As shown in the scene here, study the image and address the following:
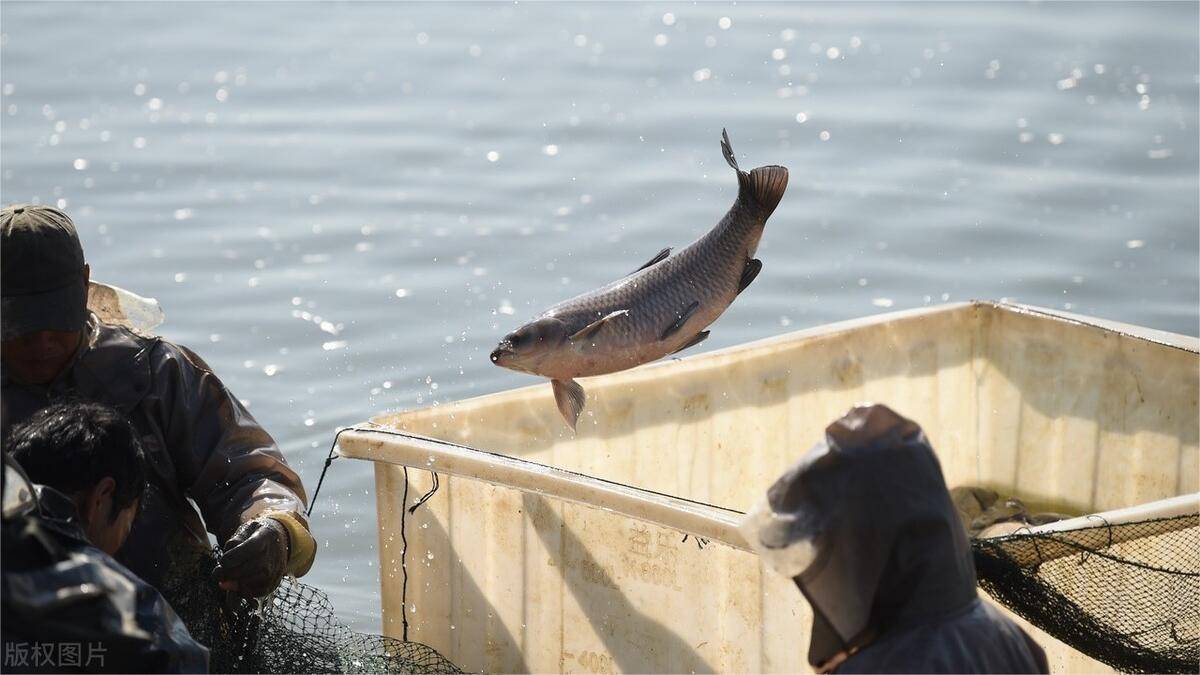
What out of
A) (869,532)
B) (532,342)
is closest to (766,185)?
(532,342)

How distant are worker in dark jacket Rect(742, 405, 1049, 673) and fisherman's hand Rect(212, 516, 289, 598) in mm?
1802

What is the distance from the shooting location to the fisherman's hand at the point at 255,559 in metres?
4.13

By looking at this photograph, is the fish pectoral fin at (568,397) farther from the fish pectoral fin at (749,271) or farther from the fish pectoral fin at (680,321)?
the fish pectoral fin at (749,271)

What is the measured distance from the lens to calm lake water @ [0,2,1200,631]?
9789mm

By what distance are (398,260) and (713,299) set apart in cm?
743

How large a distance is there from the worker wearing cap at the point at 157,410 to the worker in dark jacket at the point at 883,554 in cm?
187

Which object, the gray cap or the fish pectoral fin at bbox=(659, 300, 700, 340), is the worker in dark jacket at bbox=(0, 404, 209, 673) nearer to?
the gray cap

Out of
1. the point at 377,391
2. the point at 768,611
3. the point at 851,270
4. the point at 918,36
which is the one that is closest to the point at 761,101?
the point at 918,36

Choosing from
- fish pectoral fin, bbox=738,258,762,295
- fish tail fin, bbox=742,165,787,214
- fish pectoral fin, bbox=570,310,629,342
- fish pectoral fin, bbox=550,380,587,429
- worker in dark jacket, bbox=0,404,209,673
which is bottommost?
worker in dark jacket, bbox=0,404,209,673

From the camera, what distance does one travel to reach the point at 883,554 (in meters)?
2.62

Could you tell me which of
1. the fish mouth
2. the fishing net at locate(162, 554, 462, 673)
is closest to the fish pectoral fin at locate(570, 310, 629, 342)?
the fish mouth

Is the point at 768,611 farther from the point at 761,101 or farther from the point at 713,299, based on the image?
the point at 761,101

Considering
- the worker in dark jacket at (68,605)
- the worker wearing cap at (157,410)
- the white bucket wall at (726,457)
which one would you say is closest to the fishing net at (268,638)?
the worker wearing cap at (157,410)

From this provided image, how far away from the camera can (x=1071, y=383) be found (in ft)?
22.9
